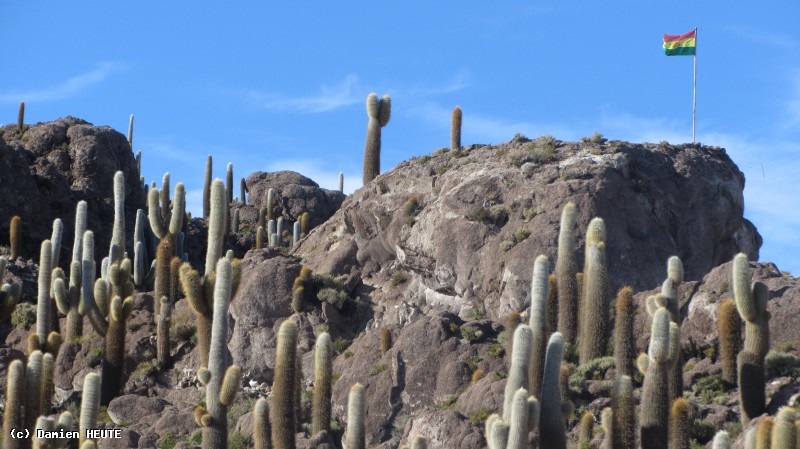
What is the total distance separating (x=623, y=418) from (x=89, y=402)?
29.2 ft

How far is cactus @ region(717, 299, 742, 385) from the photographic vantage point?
2303 centimetres

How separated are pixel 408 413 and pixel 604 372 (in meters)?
3.98

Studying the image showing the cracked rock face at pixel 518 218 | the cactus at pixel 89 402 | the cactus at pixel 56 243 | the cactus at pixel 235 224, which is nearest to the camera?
the cactus at pixel 89 402

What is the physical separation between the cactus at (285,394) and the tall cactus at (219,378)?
0.82 meters

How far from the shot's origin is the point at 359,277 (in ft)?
113

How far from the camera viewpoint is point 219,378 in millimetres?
23906

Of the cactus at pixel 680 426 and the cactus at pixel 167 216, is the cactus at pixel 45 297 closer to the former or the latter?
the cactus at pixel 167 216

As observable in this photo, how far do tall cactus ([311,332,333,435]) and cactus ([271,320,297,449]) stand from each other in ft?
1.88

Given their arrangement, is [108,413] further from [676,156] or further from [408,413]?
[676,156]

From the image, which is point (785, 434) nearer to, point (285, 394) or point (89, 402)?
point (285, 394)

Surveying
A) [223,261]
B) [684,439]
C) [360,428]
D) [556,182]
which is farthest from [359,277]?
[684,439]

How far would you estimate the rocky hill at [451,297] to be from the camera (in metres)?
24.7

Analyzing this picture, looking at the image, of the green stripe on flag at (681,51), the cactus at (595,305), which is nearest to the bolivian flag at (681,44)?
the green stripe on flag at (681,51)

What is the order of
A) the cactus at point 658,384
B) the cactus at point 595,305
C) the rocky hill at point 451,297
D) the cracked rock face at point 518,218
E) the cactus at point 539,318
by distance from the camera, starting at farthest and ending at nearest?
the cracked rock face at point 518,218 → the rocky hill at point 451,297 → the cactus at point 595,305 → the cactus at point 539,318 → the cactus at point 658,384
